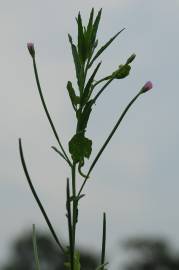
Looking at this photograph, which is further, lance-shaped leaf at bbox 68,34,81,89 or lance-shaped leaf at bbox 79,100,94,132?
lance-shaped leaf at bbox 68,34,81,89

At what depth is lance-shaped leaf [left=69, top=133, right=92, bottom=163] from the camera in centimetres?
336

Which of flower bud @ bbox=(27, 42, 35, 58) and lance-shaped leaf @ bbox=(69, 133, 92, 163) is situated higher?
flower bud @ bbox=(27, 42, 35, 58)

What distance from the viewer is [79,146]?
3367mm

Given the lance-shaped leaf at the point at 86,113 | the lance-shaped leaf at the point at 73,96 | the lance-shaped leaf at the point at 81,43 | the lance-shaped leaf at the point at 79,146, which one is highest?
the lance-shaped leaf at the point at 81,43

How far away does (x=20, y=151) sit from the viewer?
320cm

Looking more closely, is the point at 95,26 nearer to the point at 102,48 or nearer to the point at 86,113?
the point at 102,48

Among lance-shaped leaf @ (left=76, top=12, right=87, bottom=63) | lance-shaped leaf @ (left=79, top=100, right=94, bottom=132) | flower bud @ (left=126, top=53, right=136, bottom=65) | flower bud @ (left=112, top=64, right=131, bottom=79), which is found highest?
lance-shaped leaf @ (left=76, top=12, right=87, bottom=63)

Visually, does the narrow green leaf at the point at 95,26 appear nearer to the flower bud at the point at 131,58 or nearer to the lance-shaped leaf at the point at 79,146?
the flower bud at the point at 131,58

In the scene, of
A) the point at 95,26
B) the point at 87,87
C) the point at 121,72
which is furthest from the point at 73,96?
the point at 95,26

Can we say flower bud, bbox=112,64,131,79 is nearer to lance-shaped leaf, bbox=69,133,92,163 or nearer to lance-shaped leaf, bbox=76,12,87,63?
lance-shaped leaf, bbox=76,12,87,63

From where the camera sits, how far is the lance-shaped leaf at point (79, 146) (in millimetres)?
3355

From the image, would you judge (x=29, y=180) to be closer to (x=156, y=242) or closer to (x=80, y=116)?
(x=80, y=116)

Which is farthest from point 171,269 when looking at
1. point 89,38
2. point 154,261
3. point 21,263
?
point 89,38

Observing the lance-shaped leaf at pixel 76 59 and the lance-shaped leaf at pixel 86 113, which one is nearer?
the lance-shaped leaf at pixel 86 113
